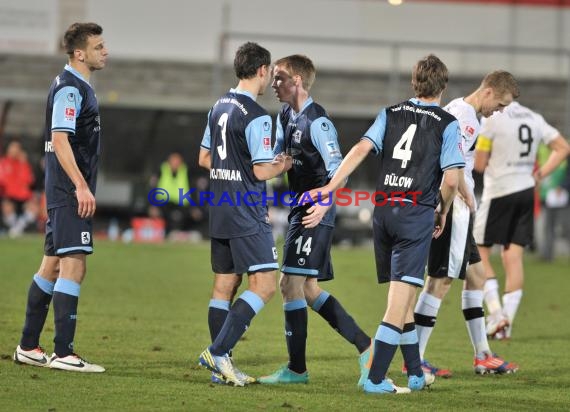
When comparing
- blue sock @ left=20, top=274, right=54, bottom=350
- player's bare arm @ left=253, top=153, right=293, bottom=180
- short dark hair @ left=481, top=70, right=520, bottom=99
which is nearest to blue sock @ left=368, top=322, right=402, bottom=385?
player's bare arm @ left=253, top=153, right=293, bottom=180

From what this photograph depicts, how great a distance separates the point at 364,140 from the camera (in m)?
6.85

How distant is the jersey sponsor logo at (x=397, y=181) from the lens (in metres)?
6.89

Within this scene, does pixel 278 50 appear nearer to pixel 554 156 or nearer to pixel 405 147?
pixel 554 156

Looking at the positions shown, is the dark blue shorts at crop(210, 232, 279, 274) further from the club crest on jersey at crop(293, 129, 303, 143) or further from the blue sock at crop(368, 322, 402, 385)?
the blue sock at crop(368, 322, 402, 385)

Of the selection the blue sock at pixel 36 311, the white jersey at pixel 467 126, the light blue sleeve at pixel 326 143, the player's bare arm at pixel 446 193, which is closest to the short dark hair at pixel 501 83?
the white jersey at pixel 467 126

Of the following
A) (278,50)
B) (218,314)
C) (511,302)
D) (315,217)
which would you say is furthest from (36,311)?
(278,50)

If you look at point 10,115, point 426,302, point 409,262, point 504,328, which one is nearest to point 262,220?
point 409,262

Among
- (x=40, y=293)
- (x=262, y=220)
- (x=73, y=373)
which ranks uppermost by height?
(x=262, y=220)

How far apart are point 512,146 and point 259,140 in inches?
167

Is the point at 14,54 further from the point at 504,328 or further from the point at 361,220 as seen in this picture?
the point at 504,328

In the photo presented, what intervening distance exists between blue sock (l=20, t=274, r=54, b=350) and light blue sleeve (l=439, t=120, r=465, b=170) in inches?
110

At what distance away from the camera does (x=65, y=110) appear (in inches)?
282

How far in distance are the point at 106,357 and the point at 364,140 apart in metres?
2.61

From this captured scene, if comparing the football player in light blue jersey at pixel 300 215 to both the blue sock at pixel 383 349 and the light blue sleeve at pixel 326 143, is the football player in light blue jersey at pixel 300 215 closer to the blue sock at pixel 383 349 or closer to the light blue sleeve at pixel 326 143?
the light blue sleeve at pixel 326 143
